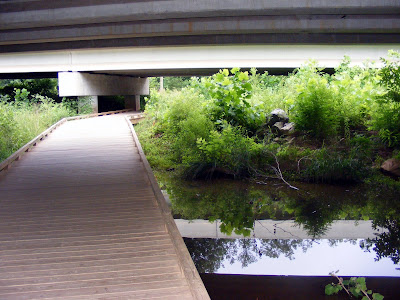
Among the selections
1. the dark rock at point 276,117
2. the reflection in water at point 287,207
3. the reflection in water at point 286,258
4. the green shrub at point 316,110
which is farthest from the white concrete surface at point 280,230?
the dark rock at point 276,117

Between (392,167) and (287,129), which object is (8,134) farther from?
(392,167)

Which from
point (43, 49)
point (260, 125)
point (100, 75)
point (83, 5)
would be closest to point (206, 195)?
point (260, 125)

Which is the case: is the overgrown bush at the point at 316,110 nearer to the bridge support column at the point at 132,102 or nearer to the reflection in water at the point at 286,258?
the reflection in water at the point at 286,258

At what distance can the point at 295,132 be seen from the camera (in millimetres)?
13391

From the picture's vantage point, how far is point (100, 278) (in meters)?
4.27

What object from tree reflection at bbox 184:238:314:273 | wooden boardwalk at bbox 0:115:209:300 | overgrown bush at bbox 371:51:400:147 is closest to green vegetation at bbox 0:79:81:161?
wooden boardwalk at bbox 0:115:209:300

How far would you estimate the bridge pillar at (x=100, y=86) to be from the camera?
70.1ft

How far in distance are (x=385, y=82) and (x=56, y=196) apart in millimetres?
8413

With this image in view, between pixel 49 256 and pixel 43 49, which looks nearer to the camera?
pixel 49 256

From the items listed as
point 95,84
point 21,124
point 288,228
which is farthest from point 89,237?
point 95,84

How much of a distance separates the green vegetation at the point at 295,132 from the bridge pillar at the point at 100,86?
774cm

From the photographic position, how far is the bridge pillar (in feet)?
70.1

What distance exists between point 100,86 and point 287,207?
1799 cm

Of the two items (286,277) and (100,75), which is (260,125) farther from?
(100,75)
